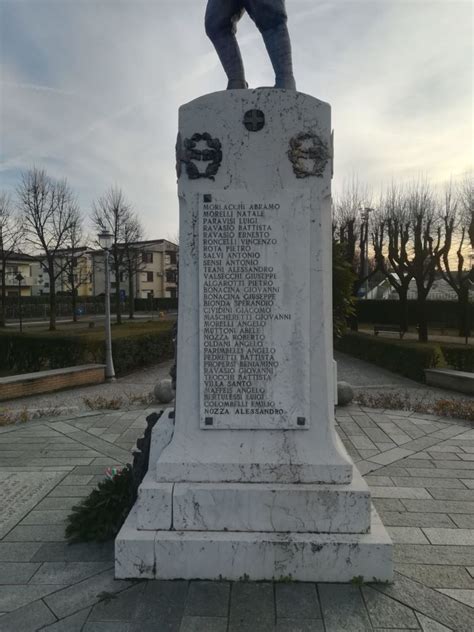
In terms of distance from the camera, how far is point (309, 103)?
3135 mm

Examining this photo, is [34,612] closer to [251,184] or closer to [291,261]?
[291,261]

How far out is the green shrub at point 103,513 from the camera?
3.54m

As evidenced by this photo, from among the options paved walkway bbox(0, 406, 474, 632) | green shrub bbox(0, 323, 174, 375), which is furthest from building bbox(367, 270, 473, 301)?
paved walkway bbox(0, 406, 474, 632)

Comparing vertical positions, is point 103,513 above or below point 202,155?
below

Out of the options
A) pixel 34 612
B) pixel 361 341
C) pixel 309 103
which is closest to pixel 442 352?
pixel 361 341

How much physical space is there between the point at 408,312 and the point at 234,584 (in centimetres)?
3275

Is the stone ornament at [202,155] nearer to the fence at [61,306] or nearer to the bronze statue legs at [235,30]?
the bronze statue legs at [235,30]

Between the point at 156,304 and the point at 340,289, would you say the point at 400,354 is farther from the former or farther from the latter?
the point at 156,304

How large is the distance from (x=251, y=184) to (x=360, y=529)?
2.45 meters

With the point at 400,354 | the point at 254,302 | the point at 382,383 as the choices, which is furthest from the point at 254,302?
the point at 400,354

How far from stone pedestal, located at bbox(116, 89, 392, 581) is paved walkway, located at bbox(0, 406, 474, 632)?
51 centimetres

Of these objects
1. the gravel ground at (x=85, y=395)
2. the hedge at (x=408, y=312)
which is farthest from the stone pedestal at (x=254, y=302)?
the hedge at (x=408, y=312)

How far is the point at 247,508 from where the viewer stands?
3.02 m

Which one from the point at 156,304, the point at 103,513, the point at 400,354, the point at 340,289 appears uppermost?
the point at 340,289
